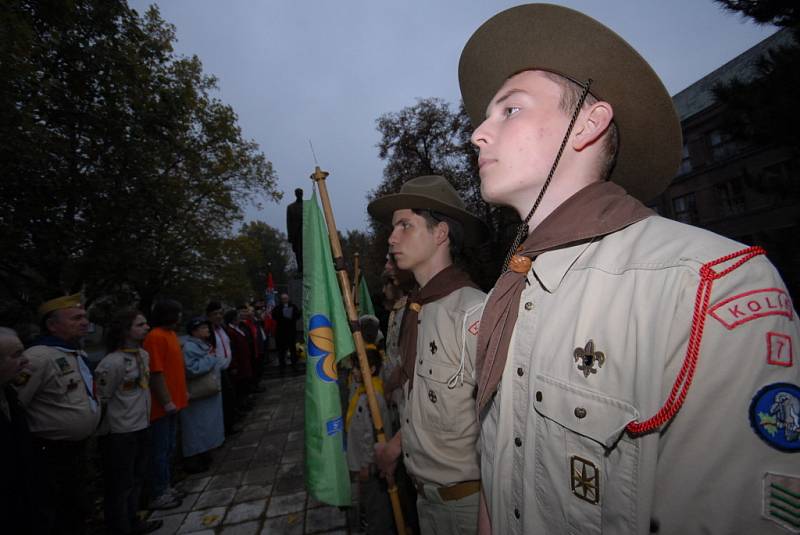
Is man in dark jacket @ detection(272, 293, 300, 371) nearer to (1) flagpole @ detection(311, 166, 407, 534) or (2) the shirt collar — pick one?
(1) flagpole @ detection(311, 166, 407, 534)

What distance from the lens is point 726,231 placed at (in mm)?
21953

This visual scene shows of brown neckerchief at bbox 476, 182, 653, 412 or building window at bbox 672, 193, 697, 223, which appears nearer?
brown neckerchief at bbox 476, 182, 653, 412

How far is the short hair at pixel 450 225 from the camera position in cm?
Answer: 277

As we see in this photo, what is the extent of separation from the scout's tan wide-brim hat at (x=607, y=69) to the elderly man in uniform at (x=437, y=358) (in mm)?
894

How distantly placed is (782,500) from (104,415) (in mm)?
4741

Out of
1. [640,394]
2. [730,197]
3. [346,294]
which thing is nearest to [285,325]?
[346,294]

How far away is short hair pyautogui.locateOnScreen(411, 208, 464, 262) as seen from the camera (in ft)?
9.07

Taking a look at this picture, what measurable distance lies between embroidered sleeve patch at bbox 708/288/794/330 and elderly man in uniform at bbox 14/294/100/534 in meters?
3.93

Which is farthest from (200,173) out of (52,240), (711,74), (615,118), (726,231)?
(711,74)

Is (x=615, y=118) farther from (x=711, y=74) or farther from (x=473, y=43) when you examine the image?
(x=711, y=74)

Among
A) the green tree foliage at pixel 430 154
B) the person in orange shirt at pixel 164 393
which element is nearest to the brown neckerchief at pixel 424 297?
the person in orange shirt at pixel 164 393

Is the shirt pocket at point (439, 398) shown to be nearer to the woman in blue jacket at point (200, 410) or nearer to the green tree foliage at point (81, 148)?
the woman in blue jacket at point (200, 410)

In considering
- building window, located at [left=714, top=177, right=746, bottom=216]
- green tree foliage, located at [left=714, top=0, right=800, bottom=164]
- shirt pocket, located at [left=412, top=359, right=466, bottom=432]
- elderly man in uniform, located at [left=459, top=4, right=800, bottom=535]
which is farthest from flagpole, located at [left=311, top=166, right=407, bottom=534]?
building window, located at [left=714, top=177, right=746, bottom=216]

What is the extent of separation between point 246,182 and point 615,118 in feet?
74.1
